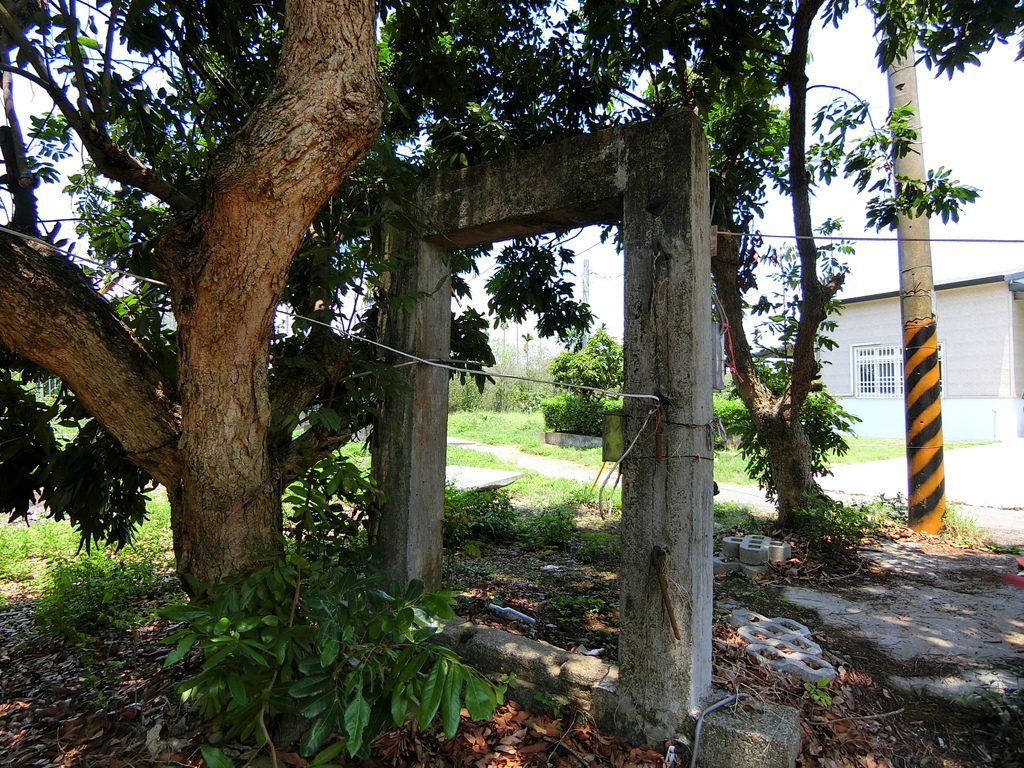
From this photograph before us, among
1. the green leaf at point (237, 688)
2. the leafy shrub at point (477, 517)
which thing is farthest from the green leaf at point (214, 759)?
the leafy shrub at point (477, 517)

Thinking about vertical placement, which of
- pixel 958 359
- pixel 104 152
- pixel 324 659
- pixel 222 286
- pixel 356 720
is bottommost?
pixel 356 720

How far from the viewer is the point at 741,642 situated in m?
3.36

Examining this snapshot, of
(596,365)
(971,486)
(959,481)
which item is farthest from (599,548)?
(596,365)

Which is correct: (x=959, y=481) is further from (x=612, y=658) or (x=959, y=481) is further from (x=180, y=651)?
(x=180, y=651)

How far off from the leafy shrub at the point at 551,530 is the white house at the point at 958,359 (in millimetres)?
12234

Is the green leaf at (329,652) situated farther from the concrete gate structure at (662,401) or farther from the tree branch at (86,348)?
the concrete gate structure at (662,401)

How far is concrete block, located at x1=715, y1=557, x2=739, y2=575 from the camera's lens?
5191 millimetres

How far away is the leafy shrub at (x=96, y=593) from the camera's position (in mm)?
A: 3807

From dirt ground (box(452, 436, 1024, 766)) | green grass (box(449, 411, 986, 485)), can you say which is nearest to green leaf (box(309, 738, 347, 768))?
dirt ground (box(452, 436, 1024, 766))

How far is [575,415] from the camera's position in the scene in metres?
14.9

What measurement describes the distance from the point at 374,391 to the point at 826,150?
16.9 ft

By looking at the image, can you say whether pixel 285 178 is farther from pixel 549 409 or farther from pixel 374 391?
pixel 549 409

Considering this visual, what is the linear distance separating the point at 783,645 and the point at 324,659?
2601 mm

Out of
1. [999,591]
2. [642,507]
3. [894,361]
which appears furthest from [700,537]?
[894,361]
